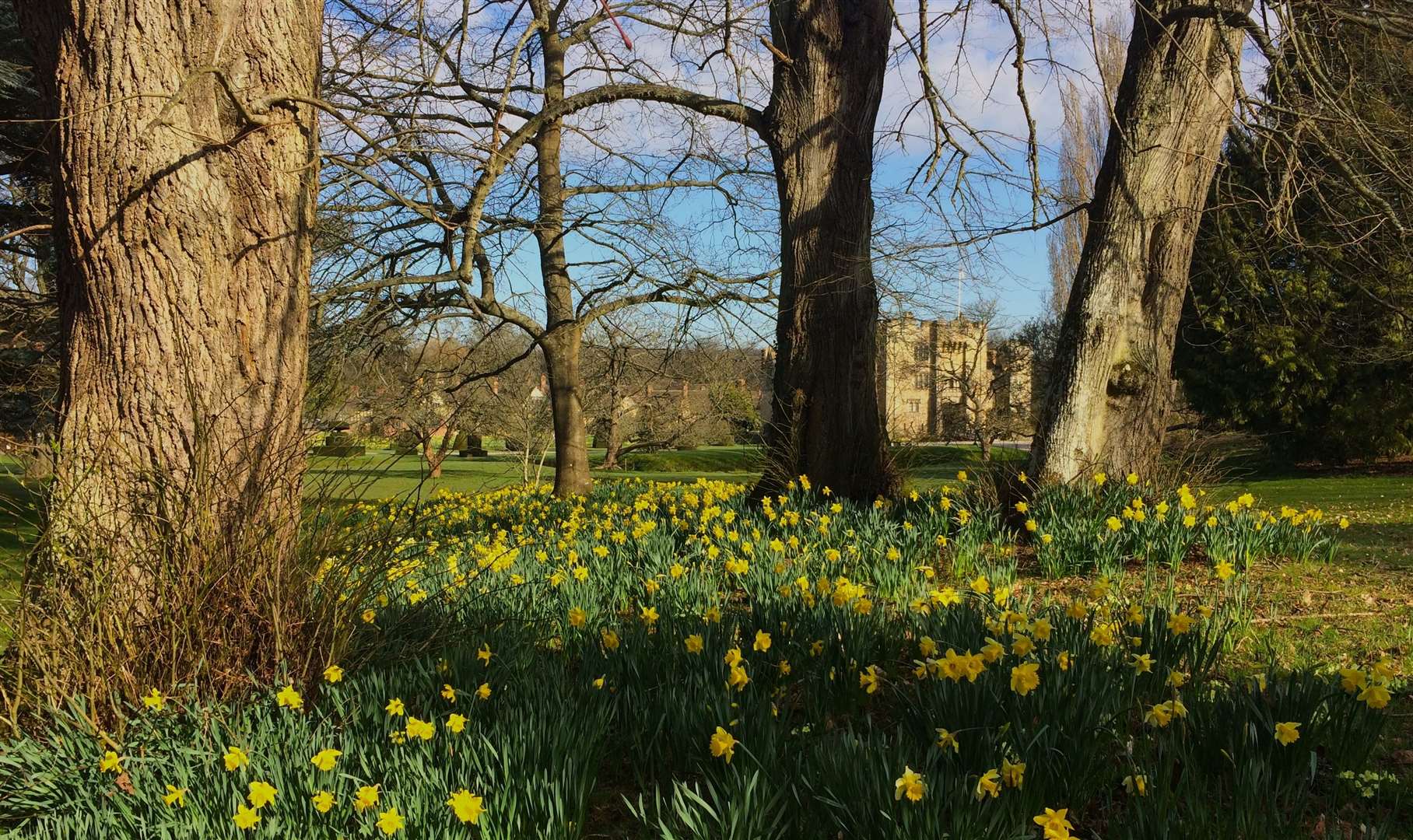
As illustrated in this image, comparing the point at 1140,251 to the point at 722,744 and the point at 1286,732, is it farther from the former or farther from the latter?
the point at 722,744

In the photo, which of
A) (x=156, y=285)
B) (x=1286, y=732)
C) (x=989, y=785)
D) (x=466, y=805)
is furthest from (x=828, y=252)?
(x=466, y=805)

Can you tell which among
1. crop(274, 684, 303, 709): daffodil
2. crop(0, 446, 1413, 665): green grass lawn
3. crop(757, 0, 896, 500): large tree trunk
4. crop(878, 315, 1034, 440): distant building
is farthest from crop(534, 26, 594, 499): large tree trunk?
crop(274, 684, 303, 709): daffodil

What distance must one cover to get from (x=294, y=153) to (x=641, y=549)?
2.75 m

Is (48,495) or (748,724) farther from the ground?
(48,495)

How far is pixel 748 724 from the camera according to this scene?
2346 mm

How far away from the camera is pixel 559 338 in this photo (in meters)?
12.1

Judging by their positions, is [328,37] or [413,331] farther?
[413,331]

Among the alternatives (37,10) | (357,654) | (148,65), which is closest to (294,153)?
(148,65)

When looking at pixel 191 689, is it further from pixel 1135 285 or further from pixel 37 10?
pixel 1135 285

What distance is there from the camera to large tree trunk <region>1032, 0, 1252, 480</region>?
578cm

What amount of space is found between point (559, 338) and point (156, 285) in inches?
353

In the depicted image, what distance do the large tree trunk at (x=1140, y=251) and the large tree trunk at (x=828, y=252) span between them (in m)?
1.59

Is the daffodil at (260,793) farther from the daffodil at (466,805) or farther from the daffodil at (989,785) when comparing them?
the daffodil at (989,785)

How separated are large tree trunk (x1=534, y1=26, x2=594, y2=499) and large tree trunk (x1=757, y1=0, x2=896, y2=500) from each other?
549 cm
